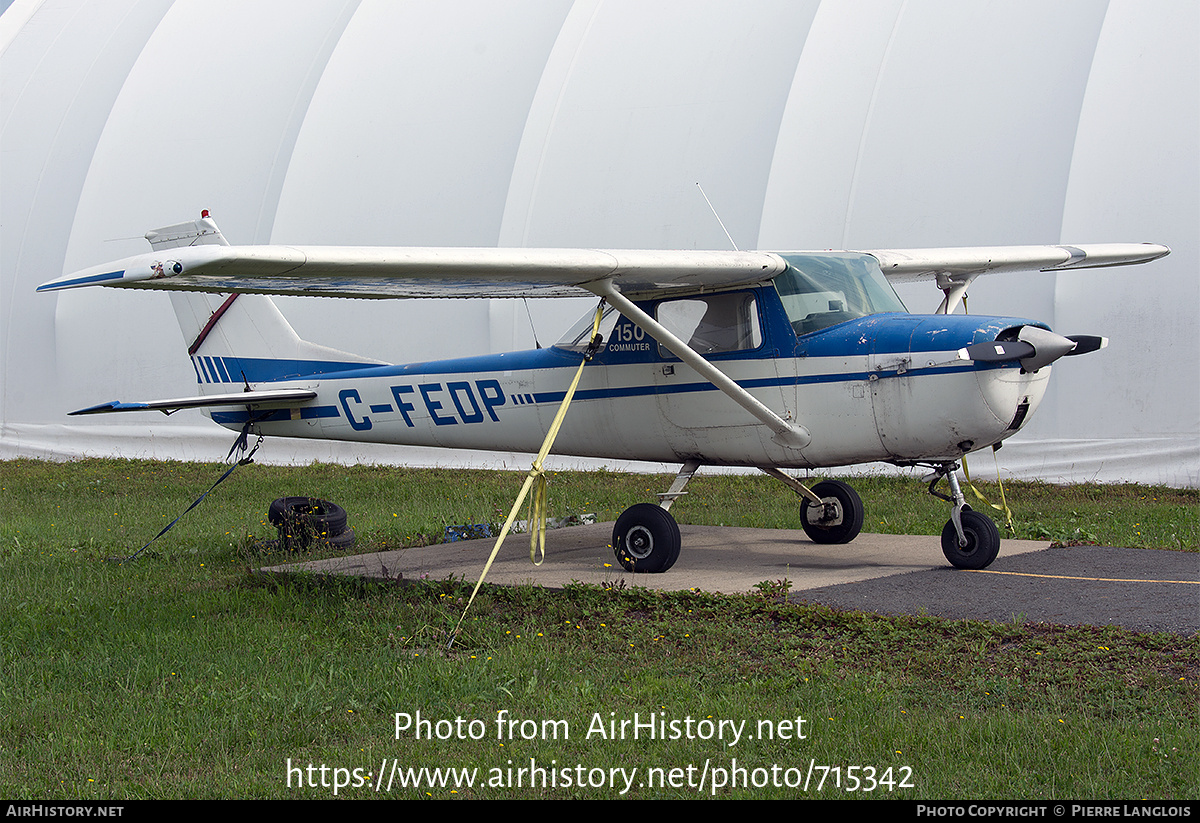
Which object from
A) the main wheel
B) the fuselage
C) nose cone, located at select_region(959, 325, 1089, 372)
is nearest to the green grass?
the main wheel

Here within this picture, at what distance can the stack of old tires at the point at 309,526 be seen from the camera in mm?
11211

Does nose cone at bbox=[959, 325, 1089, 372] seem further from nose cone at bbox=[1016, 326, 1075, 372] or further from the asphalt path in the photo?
the asphalt path

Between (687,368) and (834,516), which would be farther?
(834,516)

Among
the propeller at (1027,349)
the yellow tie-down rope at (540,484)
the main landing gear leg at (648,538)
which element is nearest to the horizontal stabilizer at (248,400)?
the yellow tie-down rope at (540,484)

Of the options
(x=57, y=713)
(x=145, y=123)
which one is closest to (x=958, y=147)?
(x=57, y=713)

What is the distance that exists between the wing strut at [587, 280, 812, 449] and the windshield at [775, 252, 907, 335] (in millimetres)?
725

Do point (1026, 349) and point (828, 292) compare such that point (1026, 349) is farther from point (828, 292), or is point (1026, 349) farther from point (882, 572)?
point (882, 572)

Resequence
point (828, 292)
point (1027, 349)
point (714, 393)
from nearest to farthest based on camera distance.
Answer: point (1027, 349) → point (828, 292) → point (714, 393)

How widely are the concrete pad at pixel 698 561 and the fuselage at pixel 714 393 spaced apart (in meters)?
0.90

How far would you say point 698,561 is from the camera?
Answer: 32.2ft

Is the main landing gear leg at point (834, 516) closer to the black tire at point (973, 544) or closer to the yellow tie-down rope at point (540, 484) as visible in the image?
the black tire at point (973, 544)

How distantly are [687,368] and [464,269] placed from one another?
2.50 metres

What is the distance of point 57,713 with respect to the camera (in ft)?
19.6

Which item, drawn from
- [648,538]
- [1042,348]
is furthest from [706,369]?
[1042,348]
